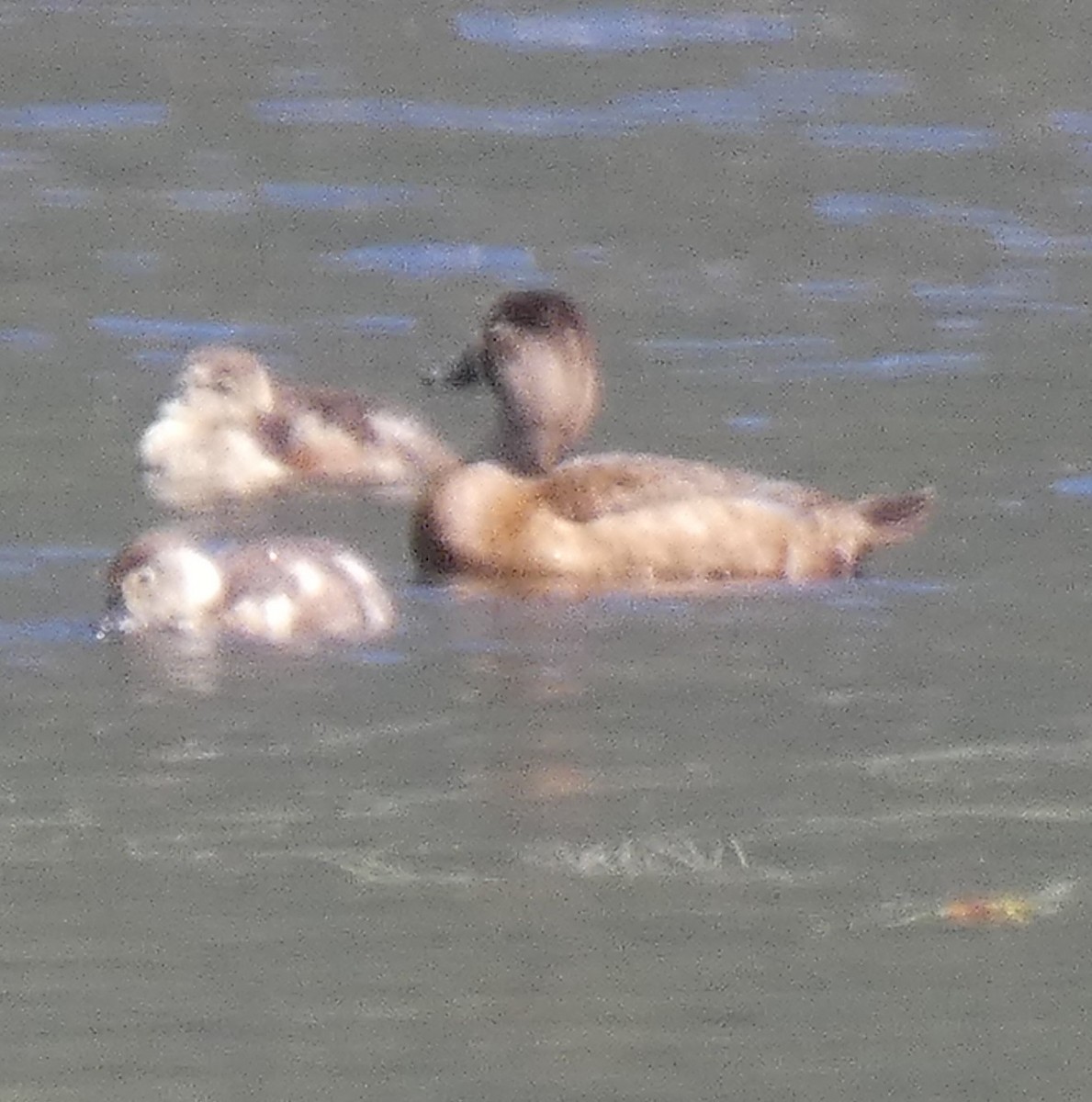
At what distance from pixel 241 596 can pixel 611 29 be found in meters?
5.50

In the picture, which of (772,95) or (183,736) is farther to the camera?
(772,95)

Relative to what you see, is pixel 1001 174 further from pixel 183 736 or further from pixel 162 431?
pixel 183 736

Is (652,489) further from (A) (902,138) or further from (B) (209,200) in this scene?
(A) (902,138)

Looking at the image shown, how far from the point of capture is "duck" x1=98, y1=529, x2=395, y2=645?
7832 millimetres

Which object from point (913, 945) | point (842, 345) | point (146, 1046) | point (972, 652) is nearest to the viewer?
point (146, 1046)

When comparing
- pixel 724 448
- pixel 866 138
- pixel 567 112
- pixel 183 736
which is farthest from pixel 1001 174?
pixel 183 736

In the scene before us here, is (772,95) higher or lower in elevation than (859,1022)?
higher

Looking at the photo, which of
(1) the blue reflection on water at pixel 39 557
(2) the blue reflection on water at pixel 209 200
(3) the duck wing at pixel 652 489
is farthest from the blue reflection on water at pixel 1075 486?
(2) the blue reflection on water at pixel 209 200

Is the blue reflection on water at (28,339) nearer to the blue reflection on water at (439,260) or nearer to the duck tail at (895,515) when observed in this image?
the blue reflection on water at (439,260)

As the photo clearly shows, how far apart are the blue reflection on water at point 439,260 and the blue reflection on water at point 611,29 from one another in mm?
2124

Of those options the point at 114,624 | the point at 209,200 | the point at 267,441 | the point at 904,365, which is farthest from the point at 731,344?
the point at 114,624

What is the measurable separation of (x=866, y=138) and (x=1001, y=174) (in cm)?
50

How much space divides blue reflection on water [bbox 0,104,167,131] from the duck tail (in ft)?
13.1

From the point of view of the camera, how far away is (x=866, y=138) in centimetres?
1180
